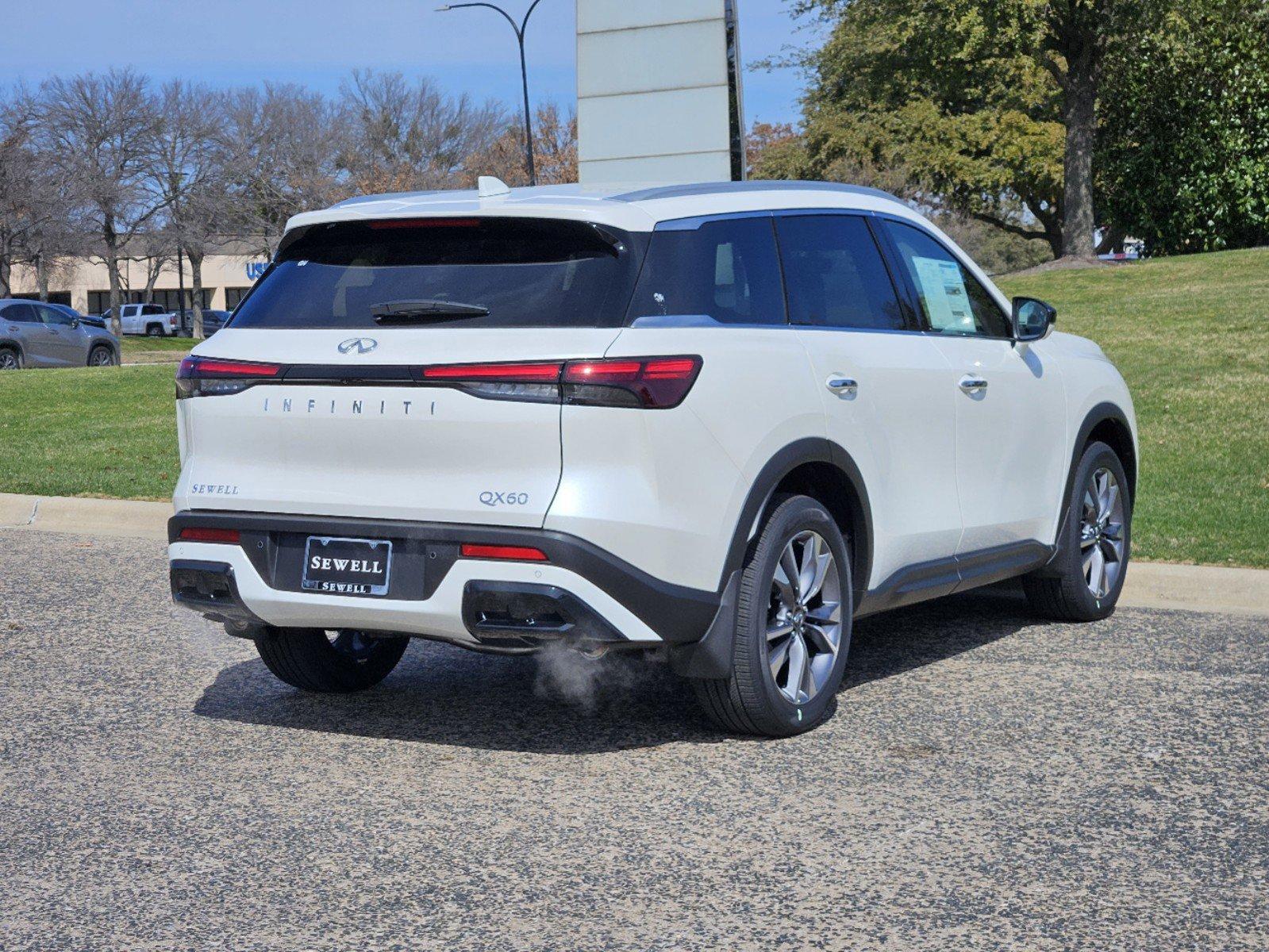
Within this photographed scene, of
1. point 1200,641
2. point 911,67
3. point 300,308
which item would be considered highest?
point 911,67

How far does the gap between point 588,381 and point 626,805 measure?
4.11 ft

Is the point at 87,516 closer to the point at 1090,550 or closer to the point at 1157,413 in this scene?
the point at 1090,550

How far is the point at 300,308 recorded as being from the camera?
518 cm

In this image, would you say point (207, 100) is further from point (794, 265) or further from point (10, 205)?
point (794, 265)

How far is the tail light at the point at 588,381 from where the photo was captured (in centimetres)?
462

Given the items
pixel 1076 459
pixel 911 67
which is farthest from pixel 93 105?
pixel 1076 459

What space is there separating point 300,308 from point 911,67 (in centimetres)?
3091

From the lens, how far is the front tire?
5.07 metres

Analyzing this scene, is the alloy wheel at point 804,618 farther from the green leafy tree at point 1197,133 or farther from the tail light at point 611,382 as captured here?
the green leafy tree at point 1197,133

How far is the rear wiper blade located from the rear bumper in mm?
646

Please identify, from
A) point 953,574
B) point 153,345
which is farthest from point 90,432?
point 153,345

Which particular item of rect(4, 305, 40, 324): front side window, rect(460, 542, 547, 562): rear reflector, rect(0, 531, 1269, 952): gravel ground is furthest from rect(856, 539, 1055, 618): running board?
rect(4, 305, 40, 324): front side window

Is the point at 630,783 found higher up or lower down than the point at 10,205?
lower down

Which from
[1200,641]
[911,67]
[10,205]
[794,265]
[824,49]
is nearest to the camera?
[794,265]
